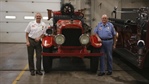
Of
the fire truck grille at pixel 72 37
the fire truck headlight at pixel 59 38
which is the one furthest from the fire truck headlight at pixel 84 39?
the fire truck headlight at pixel 59 38

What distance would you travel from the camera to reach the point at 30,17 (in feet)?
45.6

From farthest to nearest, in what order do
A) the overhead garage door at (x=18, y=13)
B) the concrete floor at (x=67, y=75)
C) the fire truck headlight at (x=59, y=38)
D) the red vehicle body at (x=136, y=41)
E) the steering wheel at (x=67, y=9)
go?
the overhead garage door at (x=18, y=13), the steering wheel at (x=67, y=9), the fire truck headlight at (x=59, y=38), the concrete floor at (x=67, y=75), the red vehicle body at (x=136, y=41)

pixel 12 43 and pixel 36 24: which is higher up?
pixel 36 24

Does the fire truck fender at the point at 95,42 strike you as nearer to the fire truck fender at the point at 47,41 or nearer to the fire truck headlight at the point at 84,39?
the fire truck headlight at the point at 84,39

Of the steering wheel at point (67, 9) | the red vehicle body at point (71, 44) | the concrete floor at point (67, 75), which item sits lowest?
the concrete floor at point (67, 75)

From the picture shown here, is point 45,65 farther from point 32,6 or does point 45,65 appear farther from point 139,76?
point 32,6

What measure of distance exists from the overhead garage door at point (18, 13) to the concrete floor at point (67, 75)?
5.43 metres

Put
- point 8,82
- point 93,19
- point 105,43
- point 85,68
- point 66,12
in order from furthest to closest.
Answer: point 93,19 < point 66,12 < point 85,68 < point 105,43 < point 8,82

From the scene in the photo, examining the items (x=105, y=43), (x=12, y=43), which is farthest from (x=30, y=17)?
(x=105, y=43)

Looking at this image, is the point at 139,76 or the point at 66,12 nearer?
the point at 139,76

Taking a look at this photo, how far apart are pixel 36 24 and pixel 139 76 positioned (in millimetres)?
3361

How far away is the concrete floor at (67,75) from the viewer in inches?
250

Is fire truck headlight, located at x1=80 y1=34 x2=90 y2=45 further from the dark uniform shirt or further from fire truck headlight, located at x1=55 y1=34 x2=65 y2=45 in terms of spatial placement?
fire truck headlight, located at x1=55 y1=34 x2=65 y2=45

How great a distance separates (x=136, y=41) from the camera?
275 inches
